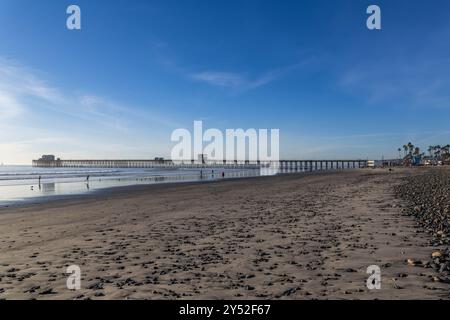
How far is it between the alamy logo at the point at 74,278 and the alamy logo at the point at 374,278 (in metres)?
4.77

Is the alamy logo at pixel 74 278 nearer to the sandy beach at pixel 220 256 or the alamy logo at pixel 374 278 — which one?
the sandy beach at pixel 220 256

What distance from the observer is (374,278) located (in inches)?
223

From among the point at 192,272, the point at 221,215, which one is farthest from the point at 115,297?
the point at 221,215

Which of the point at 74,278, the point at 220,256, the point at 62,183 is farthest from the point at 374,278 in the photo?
the point at 62,183

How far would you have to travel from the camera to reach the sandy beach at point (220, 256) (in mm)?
5301

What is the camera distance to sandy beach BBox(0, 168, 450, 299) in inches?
209

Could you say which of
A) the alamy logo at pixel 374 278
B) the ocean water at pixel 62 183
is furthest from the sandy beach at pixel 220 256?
the ocean water at pixel 62 183

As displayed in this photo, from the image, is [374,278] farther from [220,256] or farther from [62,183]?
[62,183]

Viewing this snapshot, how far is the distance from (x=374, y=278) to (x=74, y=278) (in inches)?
206

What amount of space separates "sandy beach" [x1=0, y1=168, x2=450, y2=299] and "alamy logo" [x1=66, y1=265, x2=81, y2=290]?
12 cm

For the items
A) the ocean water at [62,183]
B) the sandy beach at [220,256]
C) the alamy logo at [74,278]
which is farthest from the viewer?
the ocean water at [62,183]
